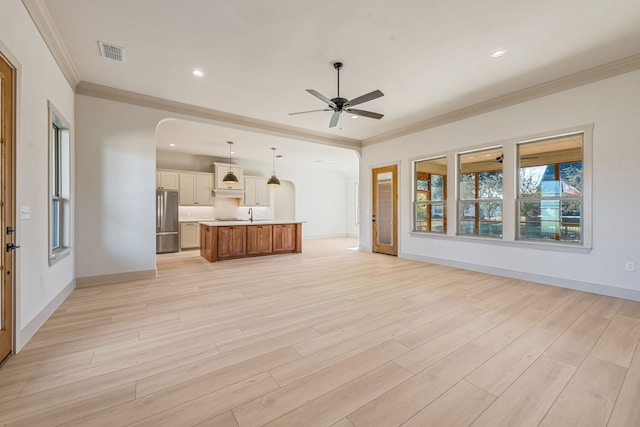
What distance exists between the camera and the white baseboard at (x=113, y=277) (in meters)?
3.99

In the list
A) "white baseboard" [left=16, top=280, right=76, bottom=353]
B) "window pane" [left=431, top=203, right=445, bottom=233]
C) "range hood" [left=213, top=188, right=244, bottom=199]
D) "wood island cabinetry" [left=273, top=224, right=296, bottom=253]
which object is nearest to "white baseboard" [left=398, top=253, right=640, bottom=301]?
"window pane" [left=431, top=203, right=445, bottom=233]

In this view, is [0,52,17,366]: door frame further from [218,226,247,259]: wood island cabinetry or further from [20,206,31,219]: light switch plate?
[218,226,247,259]: wood island cabinetry

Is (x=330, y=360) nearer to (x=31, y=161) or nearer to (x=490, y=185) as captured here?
(x=31, y=161)

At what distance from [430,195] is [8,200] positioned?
6.25 meters

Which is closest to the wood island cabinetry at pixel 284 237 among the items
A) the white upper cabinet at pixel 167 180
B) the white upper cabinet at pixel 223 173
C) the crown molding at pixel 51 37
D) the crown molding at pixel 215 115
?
the crown molding at pixel 215 115

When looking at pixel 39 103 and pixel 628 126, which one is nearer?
pixel 39 103

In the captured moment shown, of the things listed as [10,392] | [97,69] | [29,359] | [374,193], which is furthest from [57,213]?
[374,193]

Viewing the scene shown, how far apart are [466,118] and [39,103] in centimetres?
614

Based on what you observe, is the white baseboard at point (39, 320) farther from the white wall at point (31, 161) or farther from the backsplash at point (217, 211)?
the backsplash at point (217, 211)

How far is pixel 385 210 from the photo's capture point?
6828 millimetres

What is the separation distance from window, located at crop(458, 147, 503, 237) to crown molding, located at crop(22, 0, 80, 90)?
6.11 m

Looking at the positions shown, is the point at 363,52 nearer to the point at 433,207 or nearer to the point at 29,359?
the point at 433,207

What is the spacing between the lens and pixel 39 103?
2.70m

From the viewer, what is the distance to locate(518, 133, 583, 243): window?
3980 millimetres
